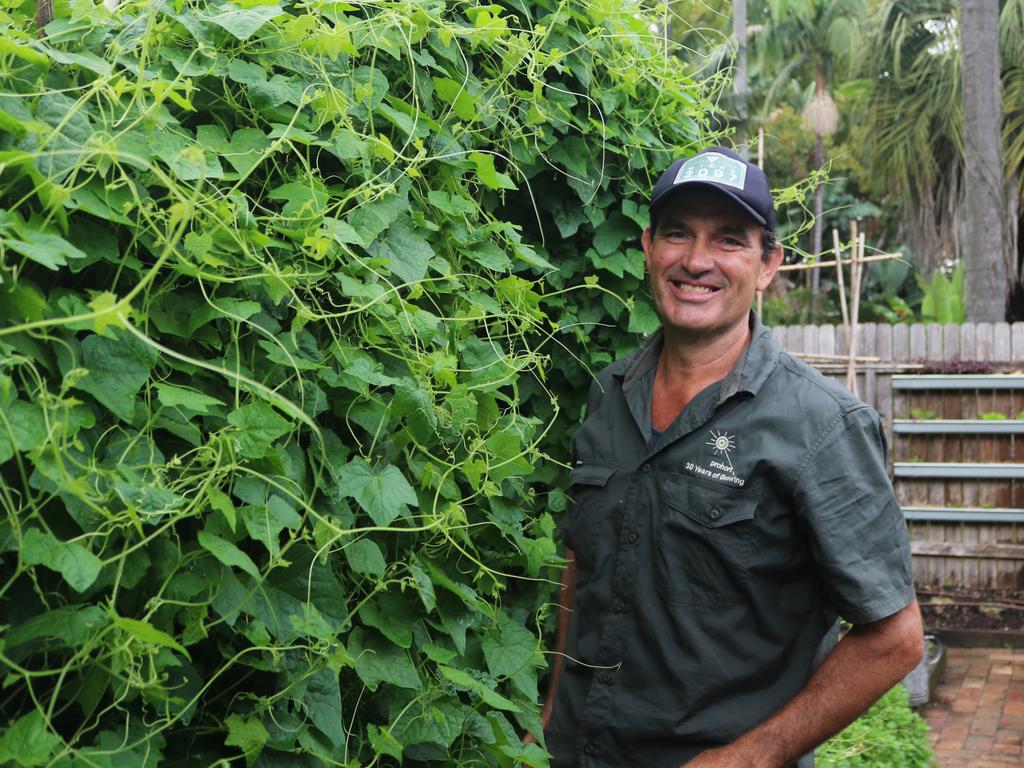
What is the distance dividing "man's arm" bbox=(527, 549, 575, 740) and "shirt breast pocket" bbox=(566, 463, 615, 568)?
0.09m

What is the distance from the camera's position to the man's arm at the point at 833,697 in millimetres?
2197

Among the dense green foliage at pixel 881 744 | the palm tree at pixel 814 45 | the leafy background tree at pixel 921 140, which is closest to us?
the dense green foliage at pixel 881 744

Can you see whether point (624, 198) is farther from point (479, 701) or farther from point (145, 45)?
point (145, 45)

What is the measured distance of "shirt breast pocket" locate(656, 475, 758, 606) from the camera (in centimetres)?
228

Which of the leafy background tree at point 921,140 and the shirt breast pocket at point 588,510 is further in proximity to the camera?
the leafy background tree at point 921,140

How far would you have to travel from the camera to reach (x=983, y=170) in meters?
12.2

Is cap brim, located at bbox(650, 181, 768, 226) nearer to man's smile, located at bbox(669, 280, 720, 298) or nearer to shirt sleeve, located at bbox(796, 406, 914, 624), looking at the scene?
man's smile, located at bbox(669, 280, 720, 298)

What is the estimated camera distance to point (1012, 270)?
16.1m

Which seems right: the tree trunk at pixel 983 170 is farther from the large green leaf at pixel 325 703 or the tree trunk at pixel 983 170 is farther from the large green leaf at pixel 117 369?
the large green leaf at pixel 117 369

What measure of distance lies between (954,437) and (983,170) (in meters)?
3.85

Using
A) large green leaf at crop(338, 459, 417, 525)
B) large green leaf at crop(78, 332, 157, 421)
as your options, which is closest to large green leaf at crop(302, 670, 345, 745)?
large green leaf at crop(338, 459, 417, 525)

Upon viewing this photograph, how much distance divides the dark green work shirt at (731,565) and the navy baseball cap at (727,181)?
0.31m

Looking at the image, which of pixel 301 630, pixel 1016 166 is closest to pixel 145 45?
pixel 301 630

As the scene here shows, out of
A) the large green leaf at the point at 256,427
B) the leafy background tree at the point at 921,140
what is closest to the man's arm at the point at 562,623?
the large green leaf at the point at 256,427
